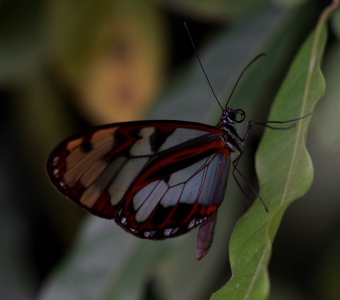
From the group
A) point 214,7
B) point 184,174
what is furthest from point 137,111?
point 184,174

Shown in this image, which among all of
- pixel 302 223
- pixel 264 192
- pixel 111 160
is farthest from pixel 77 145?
pixel 302 223

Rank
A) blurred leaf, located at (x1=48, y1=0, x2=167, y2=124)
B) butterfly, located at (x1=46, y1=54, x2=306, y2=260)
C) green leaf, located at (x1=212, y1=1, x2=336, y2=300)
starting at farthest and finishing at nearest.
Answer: blurred leaf, located at (x1=48, y1=0, x2=167, y2=124), butterfly, located at (x1=46, y1=54, x2=306, y2=260), green leaf, located at (x1=212, y1=1, x2=336, y2=300)

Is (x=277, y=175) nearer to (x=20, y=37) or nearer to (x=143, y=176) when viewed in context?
(x=143, y=176)

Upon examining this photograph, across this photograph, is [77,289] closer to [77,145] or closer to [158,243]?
[158,243]

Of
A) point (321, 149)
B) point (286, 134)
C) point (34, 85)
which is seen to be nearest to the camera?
point (286, 134)

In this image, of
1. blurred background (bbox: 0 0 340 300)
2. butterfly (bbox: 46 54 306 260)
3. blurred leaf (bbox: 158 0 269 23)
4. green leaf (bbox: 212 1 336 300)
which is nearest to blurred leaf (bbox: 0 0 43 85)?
blurred background (bbox: 0 0 340 300)

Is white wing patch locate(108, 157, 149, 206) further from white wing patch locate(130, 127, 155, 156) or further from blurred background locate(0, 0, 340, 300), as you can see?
blurred background locate(0, 0, 340, 300)
